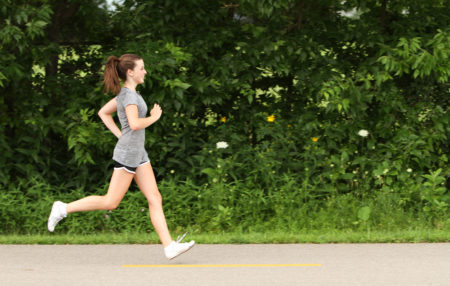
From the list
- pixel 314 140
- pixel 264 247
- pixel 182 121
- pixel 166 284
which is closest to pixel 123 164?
pixel 166 284

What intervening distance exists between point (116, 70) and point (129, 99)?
0.36 meters

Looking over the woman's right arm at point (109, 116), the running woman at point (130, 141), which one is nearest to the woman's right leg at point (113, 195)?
the running woman at point (130, 141)

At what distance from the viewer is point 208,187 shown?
9008 mm

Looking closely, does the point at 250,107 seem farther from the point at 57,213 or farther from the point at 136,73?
the point at 57,213

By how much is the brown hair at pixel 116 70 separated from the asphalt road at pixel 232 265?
162 centimetres

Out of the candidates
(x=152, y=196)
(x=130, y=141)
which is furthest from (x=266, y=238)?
(x=130, y=141)

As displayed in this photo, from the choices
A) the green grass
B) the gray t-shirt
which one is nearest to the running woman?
the gray t-shirt

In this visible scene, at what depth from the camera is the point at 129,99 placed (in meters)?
6.43

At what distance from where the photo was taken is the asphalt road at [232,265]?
6020mm

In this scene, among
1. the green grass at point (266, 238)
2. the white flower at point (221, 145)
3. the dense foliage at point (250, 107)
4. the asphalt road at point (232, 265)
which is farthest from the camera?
the white flower at point (221, 145)

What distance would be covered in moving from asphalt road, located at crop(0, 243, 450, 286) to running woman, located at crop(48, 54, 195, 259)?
407 millimetres

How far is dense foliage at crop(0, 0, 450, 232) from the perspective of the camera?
28.2ft

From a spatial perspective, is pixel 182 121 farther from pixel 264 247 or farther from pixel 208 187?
pixel 264 247

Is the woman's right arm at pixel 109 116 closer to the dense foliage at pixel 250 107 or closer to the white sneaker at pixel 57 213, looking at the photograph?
the white sneaker at pixel 57 213
